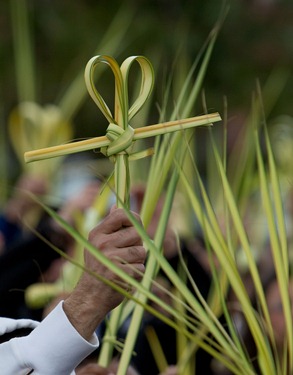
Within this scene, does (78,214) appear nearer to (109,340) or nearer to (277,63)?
(109,340)

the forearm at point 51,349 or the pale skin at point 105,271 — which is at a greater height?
the pale skin at point 105,271

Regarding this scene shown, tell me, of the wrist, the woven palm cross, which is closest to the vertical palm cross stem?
the woven palm cross

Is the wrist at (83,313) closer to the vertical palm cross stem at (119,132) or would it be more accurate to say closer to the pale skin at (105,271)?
the pale skin at (105,271)

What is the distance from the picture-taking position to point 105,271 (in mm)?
2613

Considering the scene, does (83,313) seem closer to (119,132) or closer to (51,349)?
(51,349)

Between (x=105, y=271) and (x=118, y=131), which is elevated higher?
(x=118, y=131)

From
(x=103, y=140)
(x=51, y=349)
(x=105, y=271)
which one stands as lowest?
(x=51, y=349)

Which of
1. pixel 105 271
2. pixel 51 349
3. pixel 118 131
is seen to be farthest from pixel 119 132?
pixel 51 349

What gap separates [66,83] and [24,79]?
268cm

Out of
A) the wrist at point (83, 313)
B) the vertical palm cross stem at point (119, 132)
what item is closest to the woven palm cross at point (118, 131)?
the vertical palm cross stem at point (119, 132)

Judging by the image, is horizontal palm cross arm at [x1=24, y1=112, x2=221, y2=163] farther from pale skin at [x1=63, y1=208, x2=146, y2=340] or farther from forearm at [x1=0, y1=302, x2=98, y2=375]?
forearm at [x1=0, y1=302, x2=98, y2=375]

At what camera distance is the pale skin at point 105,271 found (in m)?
2.61

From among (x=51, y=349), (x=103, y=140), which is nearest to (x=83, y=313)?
(x=51, y=349)

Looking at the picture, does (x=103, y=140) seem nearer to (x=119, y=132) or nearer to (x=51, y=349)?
(x=119, y=132)
